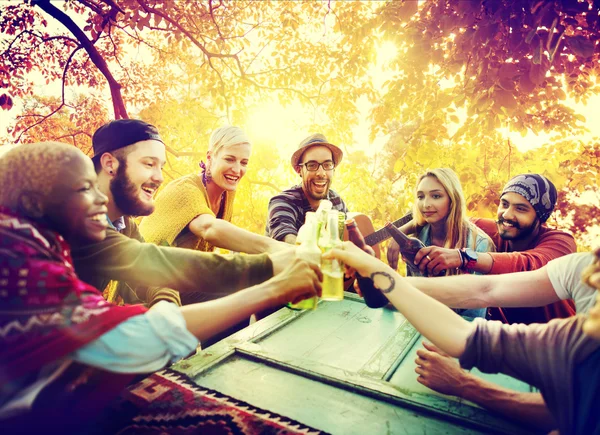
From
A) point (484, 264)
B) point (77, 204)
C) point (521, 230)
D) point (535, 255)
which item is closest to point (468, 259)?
point (484, 264)

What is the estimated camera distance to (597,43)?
2658 mm

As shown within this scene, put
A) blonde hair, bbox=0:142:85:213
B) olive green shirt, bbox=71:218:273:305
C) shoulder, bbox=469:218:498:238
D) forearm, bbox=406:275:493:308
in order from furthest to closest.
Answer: shoulder, bbox=469:218:498:238 → forearm, bbox=406:275:493:308 → olive green shirt, bbox=71:218:273:305 → blonde hair, bbox=0:142:85:213

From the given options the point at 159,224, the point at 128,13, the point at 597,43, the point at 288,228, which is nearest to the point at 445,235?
the point at 288,228

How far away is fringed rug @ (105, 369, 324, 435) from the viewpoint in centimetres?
137

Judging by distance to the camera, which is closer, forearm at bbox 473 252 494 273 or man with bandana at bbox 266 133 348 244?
forearm at bbox 473 252 494 273

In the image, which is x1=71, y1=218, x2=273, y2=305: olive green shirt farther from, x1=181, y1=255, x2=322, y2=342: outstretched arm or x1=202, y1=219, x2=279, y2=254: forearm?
x1=202, y1=219, x2=279, y2=254: forearm

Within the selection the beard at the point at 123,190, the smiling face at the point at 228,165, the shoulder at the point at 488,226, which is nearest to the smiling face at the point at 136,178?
the beard at the point at 123,190

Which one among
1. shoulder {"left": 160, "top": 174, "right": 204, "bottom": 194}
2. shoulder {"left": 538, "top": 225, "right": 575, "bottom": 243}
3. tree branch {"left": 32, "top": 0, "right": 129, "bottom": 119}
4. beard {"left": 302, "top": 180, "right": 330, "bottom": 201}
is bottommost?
shoulder {"left": 538, "top": 225, "right": 575, "bottom": 243}

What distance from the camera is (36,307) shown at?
43.1 inches

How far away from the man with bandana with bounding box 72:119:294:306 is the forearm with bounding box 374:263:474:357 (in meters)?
0.66

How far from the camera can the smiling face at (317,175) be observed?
3877 millimetres

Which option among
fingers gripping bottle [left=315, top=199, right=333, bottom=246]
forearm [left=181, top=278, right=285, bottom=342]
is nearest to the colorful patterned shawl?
forearm [left=181, top=278, right=285, bottom=342]

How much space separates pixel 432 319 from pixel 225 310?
36.5 inches

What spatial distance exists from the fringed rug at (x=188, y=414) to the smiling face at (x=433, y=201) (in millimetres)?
3055
